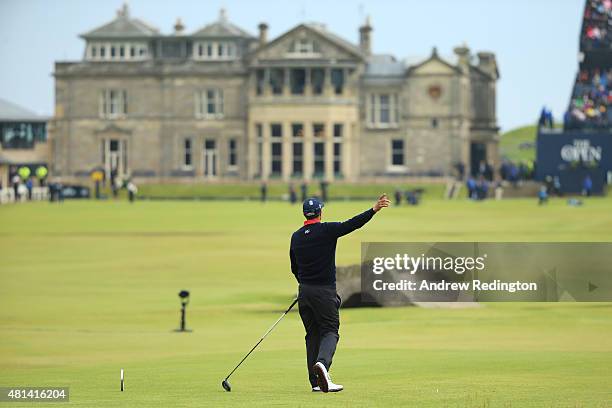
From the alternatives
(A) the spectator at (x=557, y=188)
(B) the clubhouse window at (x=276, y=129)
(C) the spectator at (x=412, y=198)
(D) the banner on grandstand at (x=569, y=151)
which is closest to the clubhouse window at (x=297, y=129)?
(B) the clubhouse window at (x=276, y=129)

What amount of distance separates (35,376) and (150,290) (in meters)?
22.6

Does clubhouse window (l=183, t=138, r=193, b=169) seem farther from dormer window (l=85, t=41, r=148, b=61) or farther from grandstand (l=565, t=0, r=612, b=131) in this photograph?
grandstand (l=565, t=0, r=612, b=131)

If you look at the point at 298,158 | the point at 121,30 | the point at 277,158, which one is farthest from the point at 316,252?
the point at 121,30

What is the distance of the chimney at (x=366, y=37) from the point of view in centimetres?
13200

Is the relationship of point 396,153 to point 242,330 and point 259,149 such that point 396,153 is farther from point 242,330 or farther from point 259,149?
point 242,330

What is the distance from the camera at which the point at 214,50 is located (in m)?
130

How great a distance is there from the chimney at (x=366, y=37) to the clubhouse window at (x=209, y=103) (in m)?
11.9

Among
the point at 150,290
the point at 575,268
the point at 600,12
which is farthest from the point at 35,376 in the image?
the point at 600,12

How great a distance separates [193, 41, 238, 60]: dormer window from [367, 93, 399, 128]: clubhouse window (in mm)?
11106

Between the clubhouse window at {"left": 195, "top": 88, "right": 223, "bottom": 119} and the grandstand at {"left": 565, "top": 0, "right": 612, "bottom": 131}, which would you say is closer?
the grandstand at {"left": 565, "top": 0, "right": 612, "bottom": 131}

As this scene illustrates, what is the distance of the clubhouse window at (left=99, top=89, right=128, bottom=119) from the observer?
426 feet

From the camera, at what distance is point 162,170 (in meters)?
129

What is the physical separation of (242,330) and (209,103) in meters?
95.0

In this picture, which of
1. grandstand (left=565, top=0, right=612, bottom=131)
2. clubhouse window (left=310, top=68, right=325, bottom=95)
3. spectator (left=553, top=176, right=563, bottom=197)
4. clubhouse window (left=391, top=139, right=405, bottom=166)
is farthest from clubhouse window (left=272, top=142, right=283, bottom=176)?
spectator (left=553, top=176, right=563, bottom=197)
